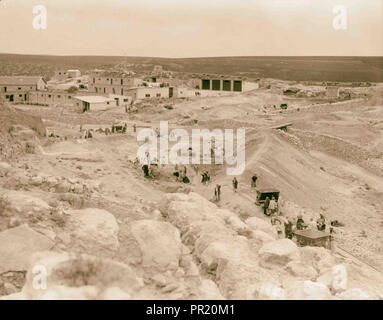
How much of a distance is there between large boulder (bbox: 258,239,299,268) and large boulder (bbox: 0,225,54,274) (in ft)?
13.2

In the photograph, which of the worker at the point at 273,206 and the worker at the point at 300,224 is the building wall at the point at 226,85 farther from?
the worker at the point at 300,224

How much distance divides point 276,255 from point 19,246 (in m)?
4.78

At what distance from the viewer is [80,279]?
24.1 feet

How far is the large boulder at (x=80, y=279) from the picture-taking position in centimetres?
700

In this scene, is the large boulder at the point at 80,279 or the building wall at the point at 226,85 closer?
the large boulder at the point at 80,279

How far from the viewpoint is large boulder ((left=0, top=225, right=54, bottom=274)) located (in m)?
8.07

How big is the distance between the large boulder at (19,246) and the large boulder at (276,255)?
4.03 meters

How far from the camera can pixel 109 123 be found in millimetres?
33094

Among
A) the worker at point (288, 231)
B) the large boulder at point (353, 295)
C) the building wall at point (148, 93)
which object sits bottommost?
the worker at point (288, 231)

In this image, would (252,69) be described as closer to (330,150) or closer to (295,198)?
(330,150)

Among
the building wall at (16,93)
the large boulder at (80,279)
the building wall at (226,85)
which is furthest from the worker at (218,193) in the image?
the building wall at (226,85)

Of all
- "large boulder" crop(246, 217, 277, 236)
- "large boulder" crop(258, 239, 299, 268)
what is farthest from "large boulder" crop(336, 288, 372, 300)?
"large boulder" crop(246, 217, 277, 236)

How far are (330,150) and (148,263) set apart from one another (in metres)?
21.6

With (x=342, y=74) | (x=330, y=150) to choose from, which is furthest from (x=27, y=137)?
(x=342, y=74)
